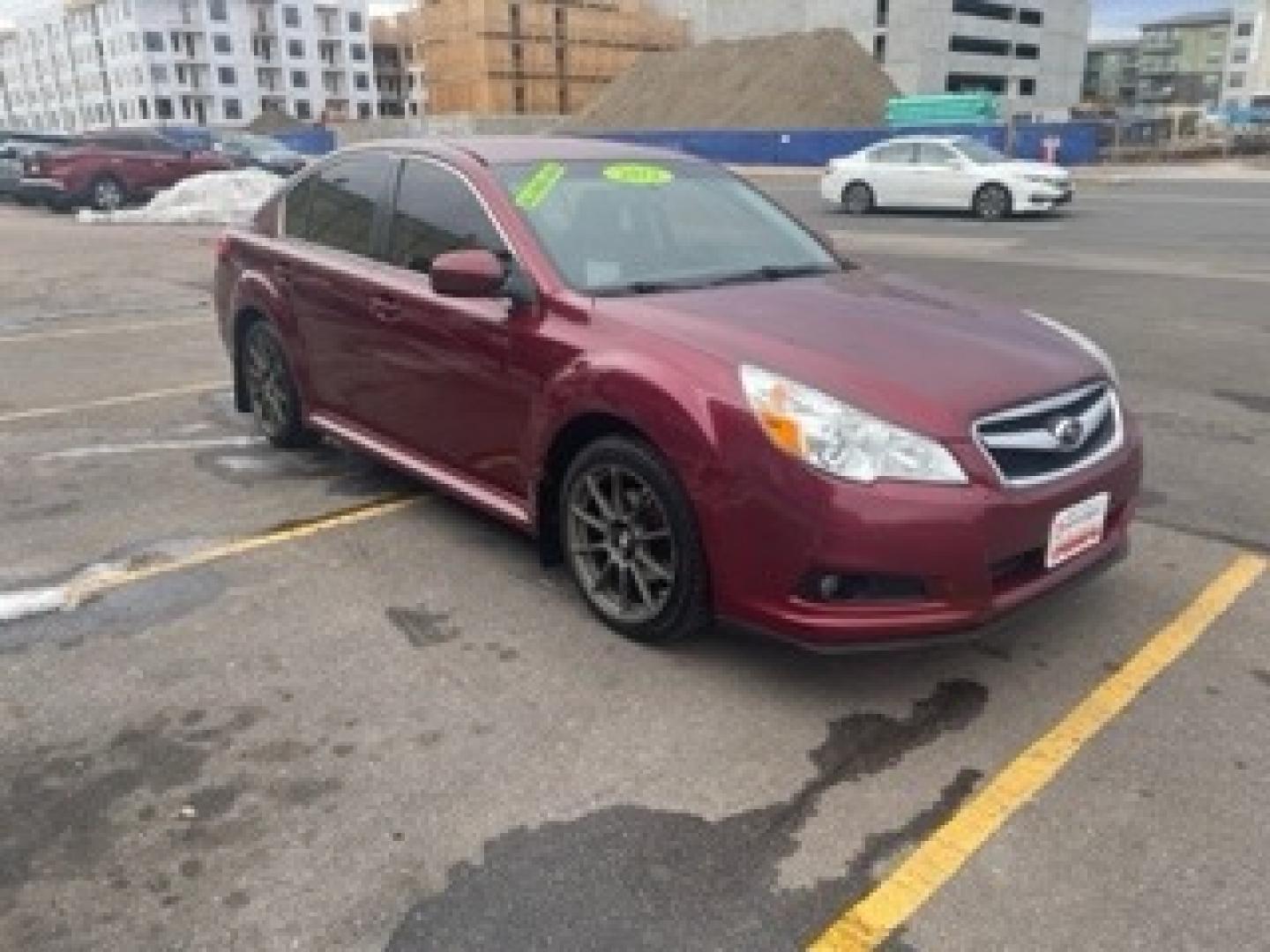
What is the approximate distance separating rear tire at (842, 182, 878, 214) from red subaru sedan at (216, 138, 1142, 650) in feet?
59.4

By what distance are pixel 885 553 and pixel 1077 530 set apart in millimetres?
742

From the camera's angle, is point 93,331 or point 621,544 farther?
point 93,331

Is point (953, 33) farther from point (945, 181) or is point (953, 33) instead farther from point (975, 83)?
point (945, 181)

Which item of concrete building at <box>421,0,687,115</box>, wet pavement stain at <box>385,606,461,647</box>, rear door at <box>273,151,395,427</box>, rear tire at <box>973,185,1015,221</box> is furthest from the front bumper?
concrete building at <box>421,0,687,115</box>

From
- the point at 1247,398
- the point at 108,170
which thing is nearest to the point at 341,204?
the point at 1247,398

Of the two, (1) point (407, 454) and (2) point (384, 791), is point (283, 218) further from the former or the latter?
(2) point (384, 791)

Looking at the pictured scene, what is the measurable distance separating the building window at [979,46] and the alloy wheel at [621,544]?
3231 inches

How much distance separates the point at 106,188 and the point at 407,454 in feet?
70.2

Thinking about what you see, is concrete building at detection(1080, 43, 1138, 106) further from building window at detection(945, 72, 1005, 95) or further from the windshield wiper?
the windshield wiper

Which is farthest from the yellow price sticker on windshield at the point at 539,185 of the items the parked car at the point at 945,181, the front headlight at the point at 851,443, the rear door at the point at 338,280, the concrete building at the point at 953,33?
the concrete building at the point at 953,33

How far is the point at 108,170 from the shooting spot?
22719 millimetres

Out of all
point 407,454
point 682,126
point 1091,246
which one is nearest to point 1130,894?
point 407,454

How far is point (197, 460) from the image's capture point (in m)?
5.92

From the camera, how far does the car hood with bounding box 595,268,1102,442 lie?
10.6 ft
